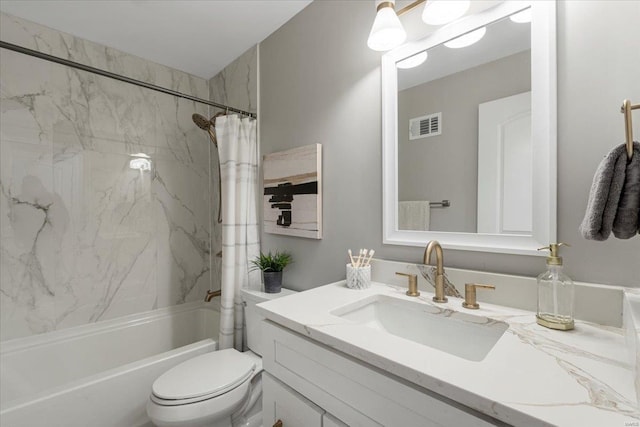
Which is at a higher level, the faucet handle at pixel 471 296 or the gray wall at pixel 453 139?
the gray wall at pixel 453 139

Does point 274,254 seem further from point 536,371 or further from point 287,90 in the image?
point 536,371

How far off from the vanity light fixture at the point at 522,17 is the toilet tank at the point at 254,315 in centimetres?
153

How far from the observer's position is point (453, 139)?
107 centimetres

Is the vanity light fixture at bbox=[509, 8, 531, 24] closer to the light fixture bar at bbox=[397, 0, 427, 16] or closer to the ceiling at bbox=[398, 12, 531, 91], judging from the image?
the ceiling at bbox=[398, 12, 531, 91]

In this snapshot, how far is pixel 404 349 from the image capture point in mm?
625

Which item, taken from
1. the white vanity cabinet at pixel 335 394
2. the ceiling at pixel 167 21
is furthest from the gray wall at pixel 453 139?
the ceiling at pixel 167 21

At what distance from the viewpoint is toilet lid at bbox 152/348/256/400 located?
3.67 feet

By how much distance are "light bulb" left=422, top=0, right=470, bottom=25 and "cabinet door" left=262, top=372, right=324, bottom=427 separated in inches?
51.8

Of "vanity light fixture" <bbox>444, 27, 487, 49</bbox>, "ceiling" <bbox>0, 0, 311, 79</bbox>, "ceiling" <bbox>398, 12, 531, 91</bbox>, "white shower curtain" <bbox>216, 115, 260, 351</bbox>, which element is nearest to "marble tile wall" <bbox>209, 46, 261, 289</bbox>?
"ceiling" <bbox>0, 0, 311, 79</bbox>

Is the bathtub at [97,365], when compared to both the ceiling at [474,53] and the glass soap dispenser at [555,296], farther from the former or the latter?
the ceiling at [474,53]

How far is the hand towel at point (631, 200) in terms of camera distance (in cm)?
55

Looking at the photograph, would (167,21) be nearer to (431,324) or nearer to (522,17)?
(522,17)

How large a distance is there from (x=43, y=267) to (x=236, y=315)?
4.07 feet

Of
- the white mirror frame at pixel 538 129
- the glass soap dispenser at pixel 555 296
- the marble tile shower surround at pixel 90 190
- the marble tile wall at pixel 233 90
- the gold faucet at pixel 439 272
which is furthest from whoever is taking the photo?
the marble tile wall at pixel 233 90
